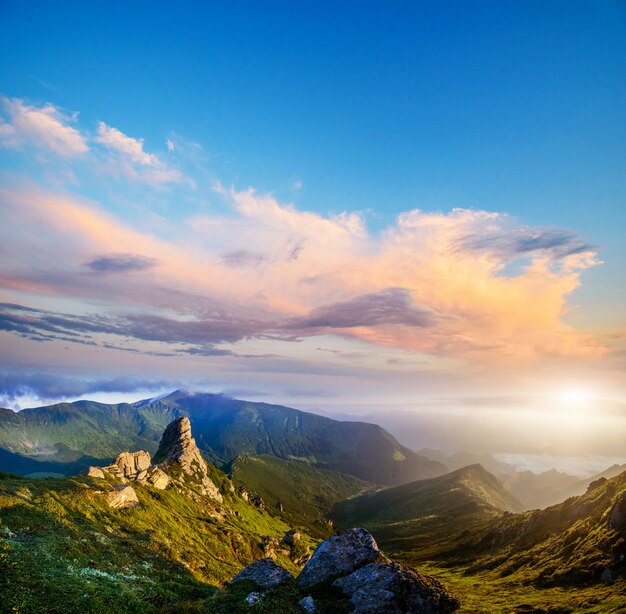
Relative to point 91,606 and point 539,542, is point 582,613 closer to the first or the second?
point 91,606

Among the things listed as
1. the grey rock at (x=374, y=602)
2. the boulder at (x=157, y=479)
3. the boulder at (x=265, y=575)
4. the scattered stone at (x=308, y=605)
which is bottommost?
the boulder at (x=157, y=479)

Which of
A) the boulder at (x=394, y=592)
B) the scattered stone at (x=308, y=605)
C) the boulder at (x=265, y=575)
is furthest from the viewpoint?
the boulder at (x=265, y=575)

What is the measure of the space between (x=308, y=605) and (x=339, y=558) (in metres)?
11.6

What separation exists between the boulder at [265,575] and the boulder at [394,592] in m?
6.91

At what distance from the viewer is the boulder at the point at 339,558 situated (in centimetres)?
3944

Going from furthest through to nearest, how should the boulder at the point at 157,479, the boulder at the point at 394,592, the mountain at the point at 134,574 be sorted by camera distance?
the boulder at the point at 157,479, the boulder at the point at 394,592, the mountain at the point at 134,574

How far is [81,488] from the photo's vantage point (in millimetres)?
68812

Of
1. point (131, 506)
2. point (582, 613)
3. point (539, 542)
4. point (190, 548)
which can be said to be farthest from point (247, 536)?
point (582, 613)

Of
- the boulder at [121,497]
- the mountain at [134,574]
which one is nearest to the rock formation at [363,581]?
the mountain at [134,574]

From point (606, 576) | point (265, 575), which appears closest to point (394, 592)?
point (265, 575)

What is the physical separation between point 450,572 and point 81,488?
407 feet

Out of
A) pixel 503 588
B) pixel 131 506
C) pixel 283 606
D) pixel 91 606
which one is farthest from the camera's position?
pixel 131 506

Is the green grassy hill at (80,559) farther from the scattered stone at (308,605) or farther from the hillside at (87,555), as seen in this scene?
the scattered stone at (308,605)

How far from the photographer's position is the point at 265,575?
127 feet
